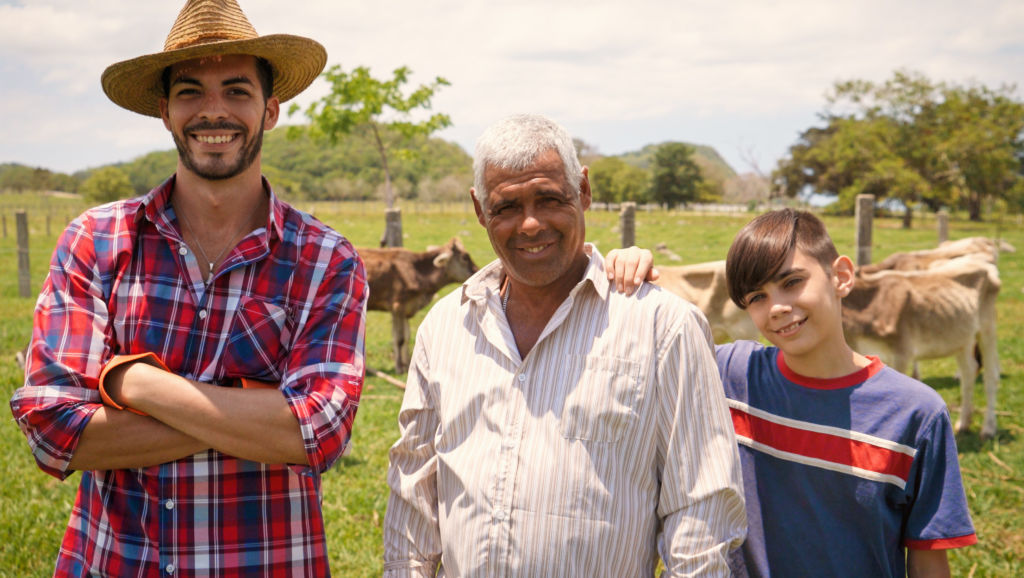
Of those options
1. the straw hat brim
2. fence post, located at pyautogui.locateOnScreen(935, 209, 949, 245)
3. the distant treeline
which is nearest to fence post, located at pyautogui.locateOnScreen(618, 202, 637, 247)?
the straw hat brim

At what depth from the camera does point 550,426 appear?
2.17m

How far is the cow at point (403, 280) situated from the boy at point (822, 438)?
866cm

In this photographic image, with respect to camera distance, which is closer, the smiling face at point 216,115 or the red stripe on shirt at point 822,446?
the red stripe on shirt at point 822,446

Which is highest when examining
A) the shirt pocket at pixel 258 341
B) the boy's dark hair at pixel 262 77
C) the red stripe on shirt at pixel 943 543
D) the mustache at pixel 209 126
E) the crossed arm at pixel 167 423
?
the boy's dark hair at pixel 262 77

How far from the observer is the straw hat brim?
8.04ft

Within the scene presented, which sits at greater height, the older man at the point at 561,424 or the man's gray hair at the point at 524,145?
the man's gray hair at the point at 524,145

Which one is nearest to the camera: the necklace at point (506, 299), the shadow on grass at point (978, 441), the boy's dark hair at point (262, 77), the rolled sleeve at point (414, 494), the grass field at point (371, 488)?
the rolled sleeve at point (414, 494)

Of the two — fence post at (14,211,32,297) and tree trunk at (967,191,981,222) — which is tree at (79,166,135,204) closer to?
fence post at (14,211,32,297)

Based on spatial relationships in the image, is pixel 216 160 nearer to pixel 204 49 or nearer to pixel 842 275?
pixel 204 49

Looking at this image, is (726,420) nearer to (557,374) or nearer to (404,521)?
(557,374)

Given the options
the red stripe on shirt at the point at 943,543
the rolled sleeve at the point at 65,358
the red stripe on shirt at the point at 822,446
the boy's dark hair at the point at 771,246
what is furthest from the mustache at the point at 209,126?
the red stripe on shirt at the point at 943,543

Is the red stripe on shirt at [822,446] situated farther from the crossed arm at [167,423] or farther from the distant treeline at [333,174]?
the distant treeline at [333,174]

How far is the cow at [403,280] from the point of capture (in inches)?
446

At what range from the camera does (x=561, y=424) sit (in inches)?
85.1
